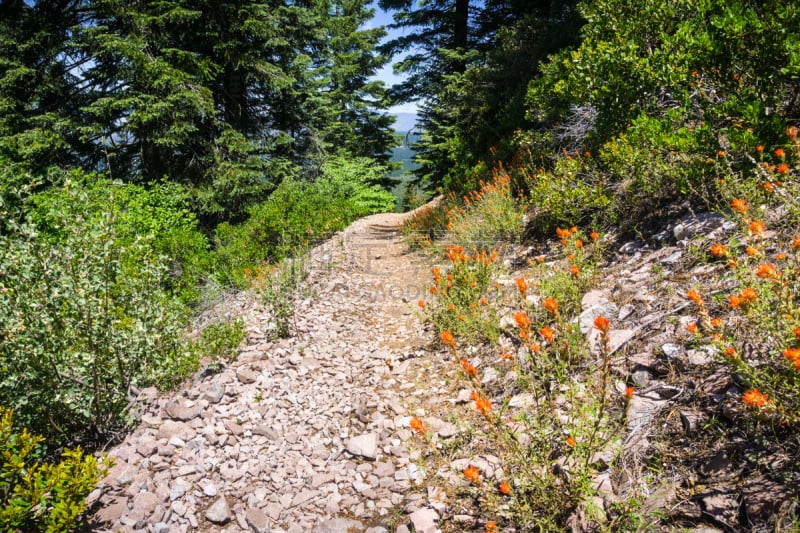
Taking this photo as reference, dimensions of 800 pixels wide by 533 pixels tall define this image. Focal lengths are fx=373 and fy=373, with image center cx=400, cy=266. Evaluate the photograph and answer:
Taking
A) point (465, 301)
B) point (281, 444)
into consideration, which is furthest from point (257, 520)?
point (465, 301)

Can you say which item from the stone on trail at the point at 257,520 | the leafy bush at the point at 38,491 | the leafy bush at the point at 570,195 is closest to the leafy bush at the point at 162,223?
the leafy bush at the point at 38,491

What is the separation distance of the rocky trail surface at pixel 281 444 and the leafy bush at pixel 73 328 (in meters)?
0.38

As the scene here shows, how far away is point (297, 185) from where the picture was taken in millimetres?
12727

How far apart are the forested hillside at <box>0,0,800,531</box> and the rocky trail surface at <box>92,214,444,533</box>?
38cm

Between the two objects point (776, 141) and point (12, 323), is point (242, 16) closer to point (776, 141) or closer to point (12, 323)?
point (12, 323)

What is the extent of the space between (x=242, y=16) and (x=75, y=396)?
12.7m

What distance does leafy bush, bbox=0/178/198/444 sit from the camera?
3.02 m

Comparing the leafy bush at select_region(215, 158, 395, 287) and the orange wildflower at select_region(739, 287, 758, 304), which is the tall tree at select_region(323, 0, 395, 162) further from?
the orange wildflower at select_region(739, 287, 758, 304)

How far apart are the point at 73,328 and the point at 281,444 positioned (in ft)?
6.86

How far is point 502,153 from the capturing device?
1051 centimetres

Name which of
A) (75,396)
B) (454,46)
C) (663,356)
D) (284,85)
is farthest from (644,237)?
(454,46)

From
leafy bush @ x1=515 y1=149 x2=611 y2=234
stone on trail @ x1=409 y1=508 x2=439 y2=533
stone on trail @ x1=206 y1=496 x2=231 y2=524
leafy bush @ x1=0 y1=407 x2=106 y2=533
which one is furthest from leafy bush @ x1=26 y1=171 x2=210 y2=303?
leafy bush @ x1=515 y1=149 x2=611 y2=234

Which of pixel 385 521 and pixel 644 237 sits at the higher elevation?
pixel 644 237

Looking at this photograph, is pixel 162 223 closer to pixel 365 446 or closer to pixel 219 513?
pixel 219 513
